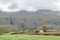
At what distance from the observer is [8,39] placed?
2620cm

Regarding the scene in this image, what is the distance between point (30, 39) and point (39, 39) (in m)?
1.44

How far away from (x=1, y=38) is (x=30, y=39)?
432 cm

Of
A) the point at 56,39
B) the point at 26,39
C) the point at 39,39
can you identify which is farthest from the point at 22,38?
the point at 56,39

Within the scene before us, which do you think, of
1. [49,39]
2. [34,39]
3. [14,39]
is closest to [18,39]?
[14,39]

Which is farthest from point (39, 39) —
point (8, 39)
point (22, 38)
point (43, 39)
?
point (8, 39)

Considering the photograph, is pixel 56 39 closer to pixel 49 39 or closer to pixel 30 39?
pixel 49 39

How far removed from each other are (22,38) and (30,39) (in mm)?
1348

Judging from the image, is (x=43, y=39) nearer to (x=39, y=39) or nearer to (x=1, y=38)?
(x=39, y=39)

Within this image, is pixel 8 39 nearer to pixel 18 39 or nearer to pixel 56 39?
pixel 18 39

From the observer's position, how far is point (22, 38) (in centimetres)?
2711

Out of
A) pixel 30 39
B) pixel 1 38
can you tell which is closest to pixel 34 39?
pixel 30 39

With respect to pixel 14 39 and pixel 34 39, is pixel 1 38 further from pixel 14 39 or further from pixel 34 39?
pixel 34 39

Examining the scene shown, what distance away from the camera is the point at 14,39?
26250mm

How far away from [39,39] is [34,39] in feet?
2.67
